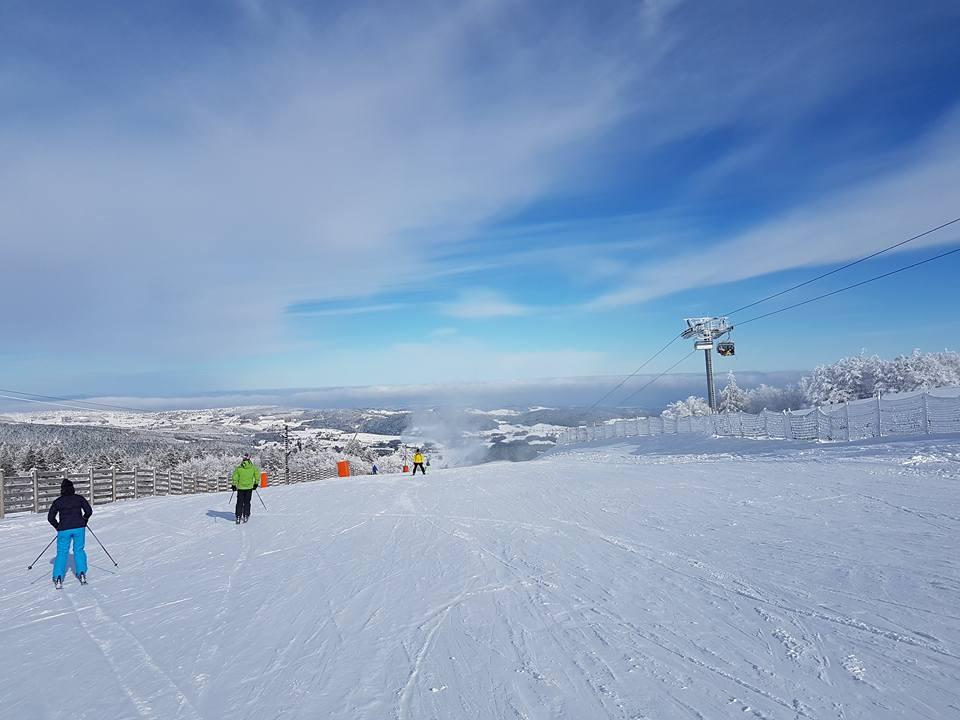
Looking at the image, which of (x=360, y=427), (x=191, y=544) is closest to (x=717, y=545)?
(x=191, y=544)

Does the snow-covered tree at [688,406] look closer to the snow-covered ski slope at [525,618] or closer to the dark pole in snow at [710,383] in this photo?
the dark pole in snow at [710,383]

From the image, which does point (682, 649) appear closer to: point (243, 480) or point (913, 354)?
point (243, 480)

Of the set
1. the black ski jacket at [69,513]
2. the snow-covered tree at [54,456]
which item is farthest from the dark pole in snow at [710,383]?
the snow-covered tree at [54,456]

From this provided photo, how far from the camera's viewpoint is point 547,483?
21016mm

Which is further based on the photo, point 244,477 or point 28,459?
point 28,459

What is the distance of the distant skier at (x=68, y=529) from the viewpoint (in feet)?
29.5

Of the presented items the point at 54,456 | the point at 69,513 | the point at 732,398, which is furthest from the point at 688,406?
the point at 69,513

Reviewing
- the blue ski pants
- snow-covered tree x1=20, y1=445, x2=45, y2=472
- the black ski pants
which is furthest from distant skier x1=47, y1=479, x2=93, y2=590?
snow-covered tree x1=20, y1=445, x2=45, y2=472

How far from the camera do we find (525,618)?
6293 mm

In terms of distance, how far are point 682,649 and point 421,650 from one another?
236 centimetres

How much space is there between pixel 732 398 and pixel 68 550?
95597 mm

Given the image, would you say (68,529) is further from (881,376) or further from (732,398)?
(732,398)

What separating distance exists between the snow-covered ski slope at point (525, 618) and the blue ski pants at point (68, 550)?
1.08ft

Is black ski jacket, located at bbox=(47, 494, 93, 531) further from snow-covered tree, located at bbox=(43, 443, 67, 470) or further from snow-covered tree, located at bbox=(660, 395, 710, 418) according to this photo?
snow-covered tree, located at bbox=(660, 395, 710, 418)
